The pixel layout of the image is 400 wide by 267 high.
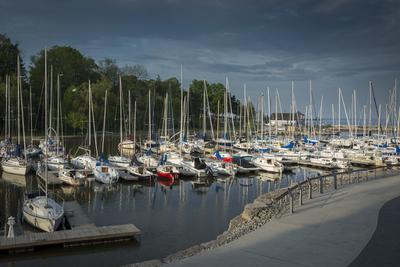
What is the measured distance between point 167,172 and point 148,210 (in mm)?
12085

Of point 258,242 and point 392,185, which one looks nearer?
point 258,242

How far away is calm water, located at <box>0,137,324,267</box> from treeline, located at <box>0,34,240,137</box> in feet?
140

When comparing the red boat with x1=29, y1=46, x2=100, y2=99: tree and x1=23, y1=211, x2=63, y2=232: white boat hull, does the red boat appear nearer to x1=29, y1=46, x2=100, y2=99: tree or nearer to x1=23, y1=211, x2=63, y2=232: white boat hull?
x1=23, y1=211, x2=63, y2=232: white boat hull

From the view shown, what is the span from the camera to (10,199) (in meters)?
28.7

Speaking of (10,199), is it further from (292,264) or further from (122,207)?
(292,264)

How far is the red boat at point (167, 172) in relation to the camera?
38.2 m

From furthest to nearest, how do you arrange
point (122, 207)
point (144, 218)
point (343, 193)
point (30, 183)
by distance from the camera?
1. point (30, 183)
2. point (122, 207)
3. point (144, 218)
4. point (343, 193)

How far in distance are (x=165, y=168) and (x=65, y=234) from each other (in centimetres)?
2074

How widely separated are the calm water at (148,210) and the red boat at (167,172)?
115 cm

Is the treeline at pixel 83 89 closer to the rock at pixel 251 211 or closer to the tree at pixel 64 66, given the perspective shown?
the tree at pixel 64 66

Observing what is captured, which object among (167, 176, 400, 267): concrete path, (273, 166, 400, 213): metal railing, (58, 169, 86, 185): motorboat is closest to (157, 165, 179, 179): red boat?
(58, 169, 86, 185): motorboat

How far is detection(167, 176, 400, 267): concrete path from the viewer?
11508mm

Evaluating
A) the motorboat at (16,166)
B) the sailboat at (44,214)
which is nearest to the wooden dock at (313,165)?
the motorboat at (16,166)

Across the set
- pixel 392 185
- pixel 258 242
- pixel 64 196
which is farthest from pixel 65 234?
pixel 392 185
